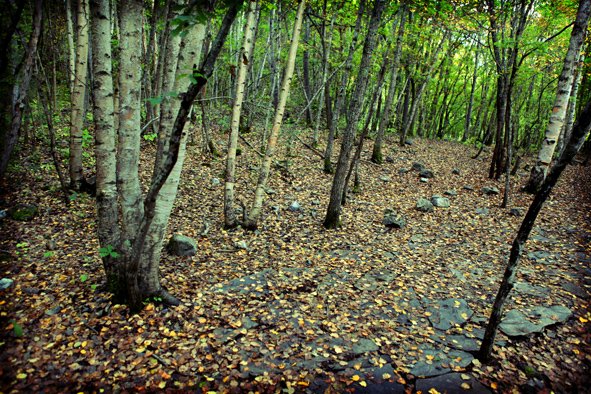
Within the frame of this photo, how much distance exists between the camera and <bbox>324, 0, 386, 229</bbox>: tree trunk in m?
6.84

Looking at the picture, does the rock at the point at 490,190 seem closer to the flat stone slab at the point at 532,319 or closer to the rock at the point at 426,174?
the rock at the point at 426,174

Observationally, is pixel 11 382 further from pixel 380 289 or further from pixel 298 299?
pixel 380 289

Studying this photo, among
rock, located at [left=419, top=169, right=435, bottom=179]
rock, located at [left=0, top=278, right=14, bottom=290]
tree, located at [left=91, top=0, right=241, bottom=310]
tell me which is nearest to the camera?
tree, located at [left=91, top=0, right=241, bottom=310]

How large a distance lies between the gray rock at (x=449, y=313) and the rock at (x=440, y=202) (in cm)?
509

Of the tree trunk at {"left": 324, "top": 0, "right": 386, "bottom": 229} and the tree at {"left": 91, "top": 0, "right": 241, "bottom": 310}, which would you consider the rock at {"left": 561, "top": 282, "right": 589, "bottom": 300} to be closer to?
the tree trunk at {"left": 324, "top": 0, "right": 386, "bottom": 229}

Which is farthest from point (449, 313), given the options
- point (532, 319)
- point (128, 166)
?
point (128, 166)

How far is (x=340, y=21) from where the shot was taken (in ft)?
43.9

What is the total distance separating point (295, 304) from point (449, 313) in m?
2.48

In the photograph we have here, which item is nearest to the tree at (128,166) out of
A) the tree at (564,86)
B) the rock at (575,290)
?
the rock at (575,290)

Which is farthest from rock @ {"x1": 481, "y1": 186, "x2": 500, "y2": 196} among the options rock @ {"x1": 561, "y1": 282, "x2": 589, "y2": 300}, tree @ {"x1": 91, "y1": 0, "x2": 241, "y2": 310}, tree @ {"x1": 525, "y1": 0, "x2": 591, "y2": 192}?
A: tree @ {"x1": 91, "y1": 0, "x2": 241, "y2": 310}

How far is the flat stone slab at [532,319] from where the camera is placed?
4.43m

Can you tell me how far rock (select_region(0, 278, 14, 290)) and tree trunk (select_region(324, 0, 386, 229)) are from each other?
6.21 meters

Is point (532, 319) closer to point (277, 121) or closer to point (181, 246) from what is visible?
point (277, 121)

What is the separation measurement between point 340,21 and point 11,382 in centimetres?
1474
